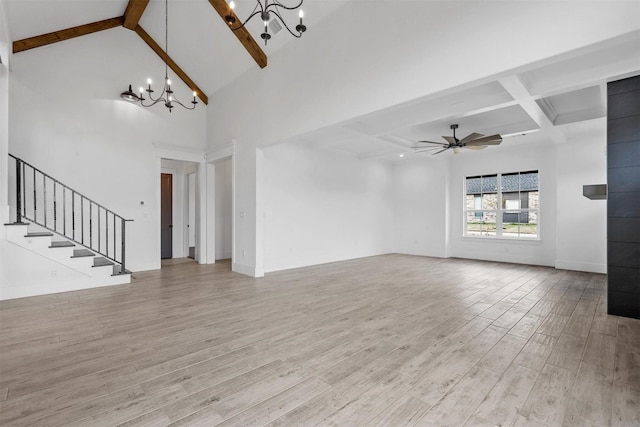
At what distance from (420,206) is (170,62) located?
25.5 ft

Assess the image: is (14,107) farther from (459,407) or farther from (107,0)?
(459,407)

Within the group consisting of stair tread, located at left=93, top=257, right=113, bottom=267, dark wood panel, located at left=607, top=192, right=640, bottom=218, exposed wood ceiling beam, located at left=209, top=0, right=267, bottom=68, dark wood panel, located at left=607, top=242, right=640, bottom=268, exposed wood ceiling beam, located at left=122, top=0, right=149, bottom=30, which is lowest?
stair tread, located at left=93, top=257, right=113, bottom=267

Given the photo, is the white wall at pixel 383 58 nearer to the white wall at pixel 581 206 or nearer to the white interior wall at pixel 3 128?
the white interior wall at pixel 3 128

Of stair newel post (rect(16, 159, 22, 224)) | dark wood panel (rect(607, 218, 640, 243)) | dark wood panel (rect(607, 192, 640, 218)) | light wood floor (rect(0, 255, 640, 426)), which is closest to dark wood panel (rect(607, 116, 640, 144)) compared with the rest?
dark wood panel (rect(607, 192, 640, 218))

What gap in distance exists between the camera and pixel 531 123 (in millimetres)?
5672

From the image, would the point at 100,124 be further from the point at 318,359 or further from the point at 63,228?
the point at 318,359

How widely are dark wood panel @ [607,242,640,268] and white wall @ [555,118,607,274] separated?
11.9ft

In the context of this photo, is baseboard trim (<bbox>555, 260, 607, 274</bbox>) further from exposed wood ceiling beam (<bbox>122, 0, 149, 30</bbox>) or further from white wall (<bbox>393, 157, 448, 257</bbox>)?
exposed wood ceiling beam (<bbox>122, 0, 149, 30</bbox>)

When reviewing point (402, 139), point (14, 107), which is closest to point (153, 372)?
point (14, 107)

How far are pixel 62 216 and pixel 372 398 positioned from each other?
6.56 meters

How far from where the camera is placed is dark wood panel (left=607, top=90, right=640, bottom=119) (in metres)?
3.46

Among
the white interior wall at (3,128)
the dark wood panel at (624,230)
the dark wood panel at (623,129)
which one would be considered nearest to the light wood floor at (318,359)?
the dark wood panel at (624,230)

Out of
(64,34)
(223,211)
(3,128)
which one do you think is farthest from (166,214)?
(64,34)

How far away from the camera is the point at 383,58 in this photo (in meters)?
3.89
